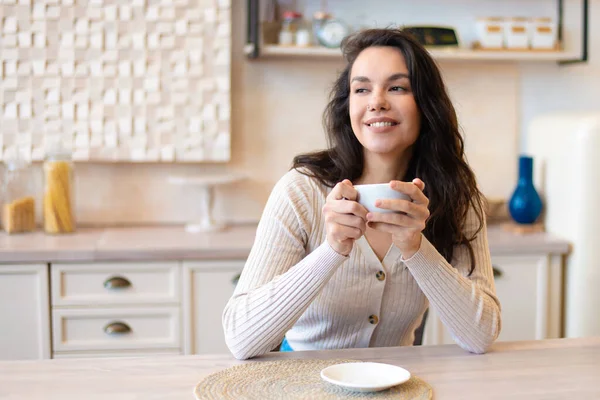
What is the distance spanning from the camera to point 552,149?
3.06 m

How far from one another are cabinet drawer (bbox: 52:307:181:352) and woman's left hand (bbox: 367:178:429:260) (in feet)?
4.76

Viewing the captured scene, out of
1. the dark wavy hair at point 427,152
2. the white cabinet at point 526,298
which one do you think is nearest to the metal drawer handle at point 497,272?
the white cabinet at point 526,298

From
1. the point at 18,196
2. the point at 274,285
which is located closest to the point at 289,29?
the point at 18,196

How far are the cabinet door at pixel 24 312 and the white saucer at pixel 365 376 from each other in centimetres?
163

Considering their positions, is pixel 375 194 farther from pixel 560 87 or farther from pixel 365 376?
pixel 560 87

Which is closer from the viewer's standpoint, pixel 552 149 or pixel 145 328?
pixel 145 328

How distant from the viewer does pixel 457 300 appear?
5.35 feet

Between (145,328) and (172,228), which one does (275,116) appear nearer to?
(172,228)

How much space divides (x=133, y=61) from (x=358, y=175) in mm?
1435

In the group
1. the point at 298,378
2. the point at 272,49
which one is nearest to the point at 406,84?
the point at 298,378

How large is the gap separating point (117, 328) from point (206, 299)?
32 centimetres

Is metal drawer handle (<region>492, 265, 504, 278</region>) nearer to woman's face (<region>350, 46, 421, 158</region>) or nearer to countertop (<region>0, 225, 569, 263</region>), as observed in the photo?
countertop (<region>0, 225, 569, 263</region>)

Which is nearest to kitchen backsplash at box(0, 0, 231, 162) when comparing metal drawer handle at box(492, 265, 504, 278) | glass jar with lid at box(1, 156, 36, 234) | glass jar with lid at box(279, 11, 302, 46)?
glass jar with lid at box(1, 156, 36, 234)

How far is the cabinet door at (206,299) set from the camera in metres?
2.77
